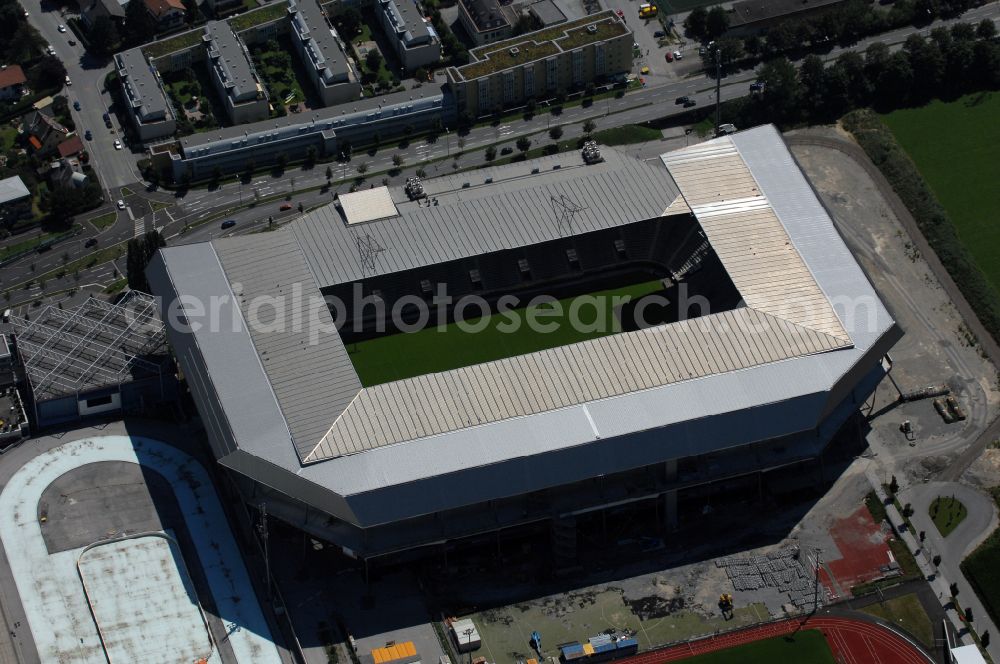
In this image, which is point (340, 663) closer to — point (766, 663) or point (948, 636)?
point (766, 663)

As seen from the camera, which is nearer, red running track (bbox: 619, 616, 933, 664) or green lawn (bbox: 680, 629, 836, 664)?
green lawn (bbox: 680, 629, 836, 664)

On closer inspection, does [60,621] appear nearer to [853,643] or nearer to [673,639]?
[673,639]

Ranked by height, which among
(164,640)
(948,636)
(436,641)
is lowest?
(948,636)

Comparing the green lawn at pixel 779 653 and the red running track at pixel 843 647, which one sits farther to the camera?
the red running track at pixel 843 647

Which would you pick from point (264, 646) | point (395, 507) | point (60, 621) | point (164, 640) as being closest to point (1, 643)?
point (60, 621)

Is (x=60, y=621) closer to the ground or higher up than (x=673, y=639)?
higher up
